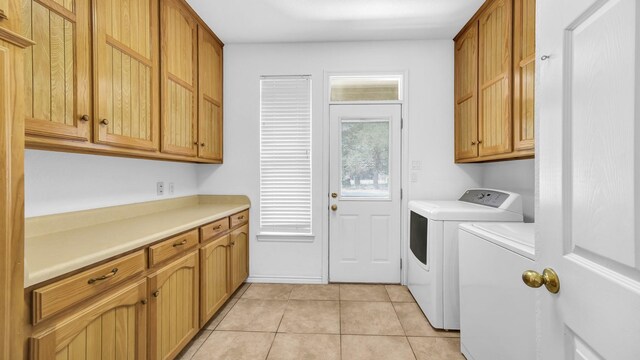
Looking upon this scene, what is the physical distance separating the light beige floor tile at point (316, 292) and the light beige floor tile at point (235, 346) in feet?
2.13

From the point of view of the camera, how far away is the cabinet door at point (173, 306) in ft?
4.79

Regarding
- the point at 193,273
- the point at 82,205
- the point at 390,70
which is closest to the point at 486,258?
the point at 193,273

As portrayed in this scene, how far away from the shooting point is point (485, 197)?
238cm

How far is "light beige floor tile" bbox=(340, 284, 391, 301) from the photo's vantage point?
8.52 ft

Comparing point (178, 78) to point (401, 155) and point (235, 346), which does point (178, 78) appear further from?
point (401, 155)

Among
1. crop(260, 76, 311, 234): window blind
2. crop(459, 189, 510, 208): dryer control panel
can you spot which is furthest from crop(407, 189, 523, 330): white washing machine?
crop(260, 76, 311, 234): window blind

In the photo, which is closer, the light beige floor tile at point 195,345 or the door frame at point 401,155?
the light beige floor tile at point 195,345

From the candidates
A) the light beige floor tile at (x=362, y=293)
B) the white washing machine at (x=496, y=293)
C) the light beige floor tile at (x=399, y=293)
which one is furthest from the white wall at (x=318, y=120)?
the white washing machine at (x=496, y=293)

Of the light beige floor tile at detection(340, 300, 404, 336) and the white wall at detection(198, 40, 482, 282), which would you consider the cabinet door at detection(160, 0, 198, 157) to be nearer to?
the white wall at detection(198, 40, 482, 282)

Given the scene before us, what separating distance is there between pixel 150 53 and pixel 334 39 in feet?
5.76

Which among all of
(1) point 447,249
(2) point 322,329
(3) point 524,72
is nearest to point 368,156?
(1) point 447,249

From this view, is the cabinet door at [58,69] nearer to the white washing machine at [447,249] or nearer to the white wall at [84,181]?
the white wall at [84,181]

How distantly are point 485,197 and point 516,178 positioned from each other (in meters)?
0.30

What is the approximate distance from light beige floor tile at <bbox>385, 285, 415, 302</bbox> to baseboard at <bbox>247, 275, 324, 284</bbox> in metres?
0.72
